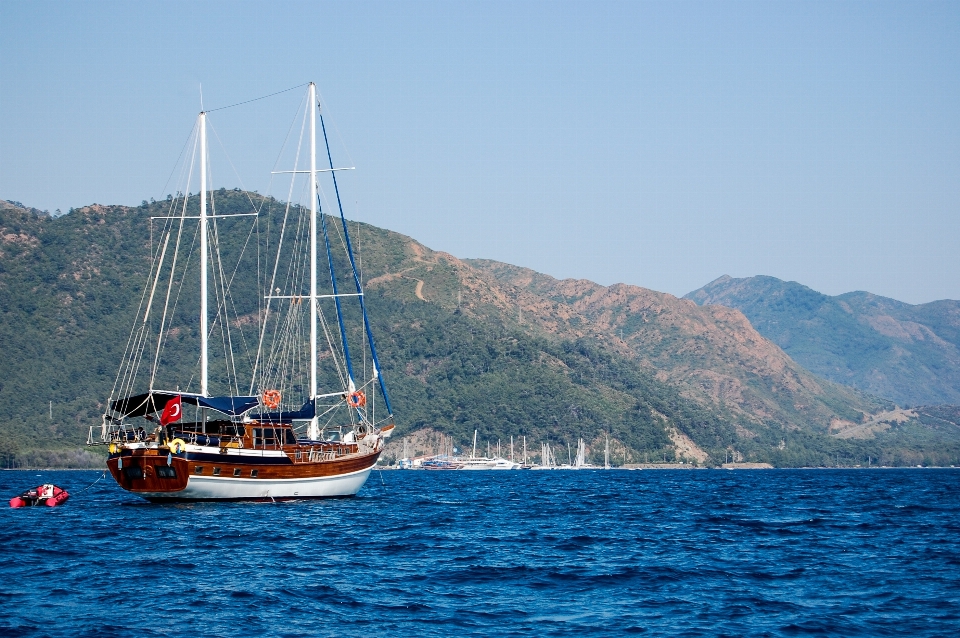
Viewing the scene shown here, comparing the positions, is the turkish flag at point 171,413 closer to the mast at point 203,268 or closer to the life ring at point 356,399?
the mast at point 203,268

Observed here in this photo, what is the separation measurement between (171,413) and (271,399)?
27.2 ft

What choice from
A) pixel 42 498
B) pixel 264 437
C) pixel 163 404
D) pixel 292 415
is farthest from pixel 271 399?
pixel 42 498

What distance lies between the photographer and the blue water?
2970 centimetres

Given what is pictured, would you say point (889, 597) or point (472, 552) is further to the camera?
point (472, 552)

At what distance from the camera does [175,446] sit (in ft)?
197

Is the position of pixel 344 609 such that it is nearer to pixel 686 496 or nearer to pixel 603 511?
pixel 603 511

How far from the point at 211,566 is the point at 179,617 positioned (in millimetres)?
8998

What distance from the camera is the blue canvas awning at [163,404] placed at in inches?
2461

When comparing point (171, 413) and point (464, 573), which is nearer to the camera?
point (464, 573)

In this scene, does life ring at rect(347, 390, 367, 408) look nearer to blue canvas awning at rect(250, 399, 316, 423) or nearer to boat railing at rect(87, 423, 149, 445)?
blue canvas awning at rect(250, 399, 316, 423)

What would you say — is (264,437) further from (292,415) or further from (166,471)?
(166,471)

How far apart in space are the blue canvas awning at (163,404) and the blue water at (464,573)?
5.25 m

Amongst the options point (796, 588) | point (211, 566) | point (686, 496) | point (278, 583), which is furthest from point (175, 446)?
point (686, 496)

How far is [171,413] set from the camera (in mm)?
59688
